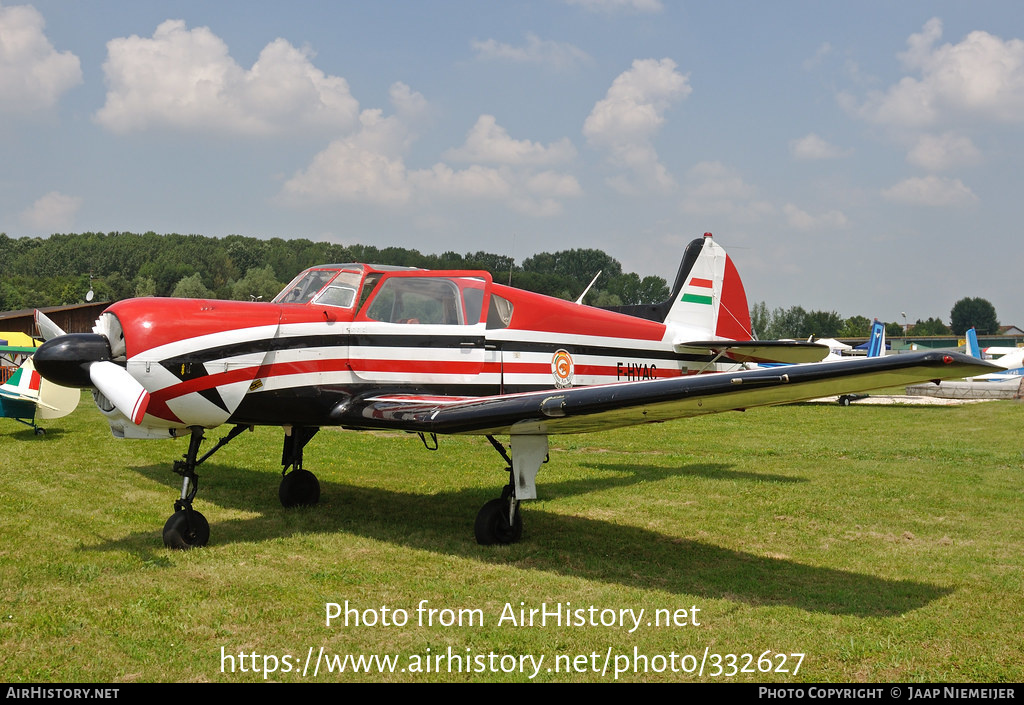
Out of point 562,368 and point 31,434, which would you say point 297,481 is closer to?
point 562,368

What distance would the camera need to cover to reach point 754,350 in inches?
385

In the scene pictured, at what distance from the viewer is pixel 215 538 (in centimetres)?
691

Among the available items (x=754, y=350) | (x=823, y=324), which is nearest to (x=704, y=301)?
(x=754, y=350)

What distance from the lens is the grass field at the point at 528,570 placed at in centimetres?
425

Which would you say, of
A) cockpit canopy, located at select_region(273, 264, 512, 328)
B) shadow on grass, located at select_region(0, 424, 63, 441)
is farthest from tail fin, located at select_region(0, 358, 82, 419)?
cockpit canopy, located at select_region(273, 264, 512, 328)

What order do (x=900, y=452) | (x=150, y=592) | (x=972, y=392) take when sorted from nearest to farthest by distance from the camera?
(x=150, y=592) < (x=900, y=452) < (x=972, y=392)

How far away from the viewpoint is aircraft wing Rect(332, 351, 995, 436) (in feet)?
14.2

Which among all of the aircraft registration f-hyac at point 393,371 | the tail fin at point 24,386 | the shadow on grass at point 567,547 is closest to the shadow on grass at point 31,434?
the tail fin at point 24,386

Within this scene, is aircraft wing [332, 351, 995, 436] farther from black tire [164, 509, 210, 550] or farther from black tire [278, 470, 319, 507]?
black tire [278, 470, 319, 507]

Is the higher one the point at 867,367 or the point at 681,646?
the point at 867,367

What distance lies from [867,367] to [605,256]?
92.0ft

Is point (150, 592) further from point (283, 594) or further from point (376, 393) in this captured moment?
point (376, 393)

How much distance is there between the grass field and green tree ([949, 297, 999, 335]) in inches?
6888
